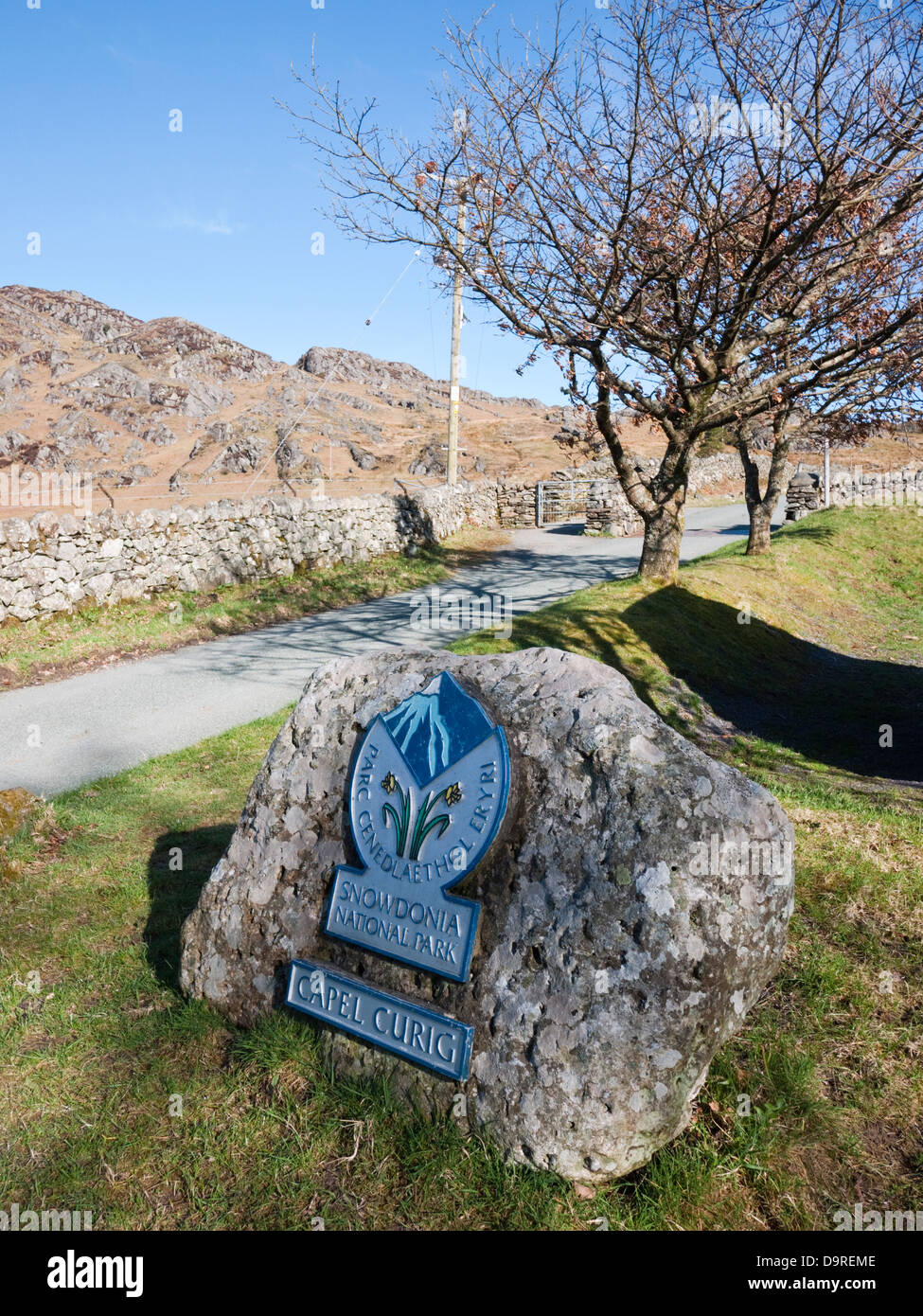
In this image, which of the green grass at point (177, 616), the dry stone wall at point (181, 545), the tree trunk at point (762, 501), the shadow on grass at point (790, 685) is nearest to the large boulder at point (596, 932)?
the shadow on grass at point (790, 685)

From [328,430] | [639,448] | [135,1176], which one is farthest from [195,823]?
[328,430]

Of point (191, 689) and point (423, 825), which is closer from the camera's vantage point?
point (423, 825)

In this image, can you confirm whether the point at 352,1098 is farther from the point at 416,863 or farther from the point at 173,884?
the point at 173,884

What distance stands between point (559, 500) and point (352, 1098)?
2756 cm

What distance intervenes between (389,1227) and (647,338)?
9.09m

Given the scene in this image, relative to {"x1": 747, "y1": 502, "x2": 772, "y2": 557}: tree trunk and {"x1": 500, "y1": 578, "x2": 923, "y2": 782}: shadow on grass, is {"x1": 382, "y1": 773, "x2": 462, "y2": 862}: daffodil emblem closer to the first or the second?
{"x1": 500, "y1": 578, "x2": 923, "y2": 782}: shadow on grass

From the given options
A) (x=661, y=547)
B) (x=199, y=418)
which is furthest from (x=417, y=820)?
(x=199, y=418)

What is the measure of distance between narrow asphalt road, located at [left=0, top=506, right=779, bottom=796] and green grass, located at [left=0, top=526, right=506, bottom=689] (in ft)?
1.22

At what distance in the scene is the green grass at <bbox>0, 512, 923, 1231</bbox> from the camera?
2760mm

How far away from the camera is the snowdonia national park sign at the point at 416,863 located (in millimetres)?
3027

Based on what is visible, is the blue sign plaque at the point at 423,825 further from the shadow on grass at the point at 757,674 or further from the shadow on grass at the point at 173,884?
the shadow on grass at the point at 757,674

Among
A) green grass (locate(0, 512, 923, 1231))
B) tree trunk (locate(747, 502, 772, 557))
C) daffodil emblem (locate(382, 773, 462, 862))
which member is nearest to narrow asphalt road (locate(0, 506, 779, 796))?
green grass (locate(0, 512, 923, 1231))

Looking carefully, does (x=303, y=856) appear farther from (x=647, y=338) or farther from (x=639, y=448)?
(x=639, y=448)

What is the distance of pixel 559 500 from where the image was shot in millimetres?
29562
